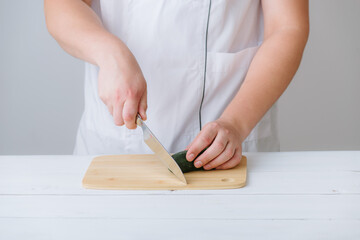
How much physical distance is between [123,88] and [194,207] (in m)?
0.27

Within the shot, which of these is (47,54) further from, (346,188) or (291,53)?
(346,188)

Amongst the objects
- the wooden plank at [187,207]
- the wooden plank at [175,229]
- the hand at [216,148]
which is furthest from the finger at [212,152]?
the wooden plank at [175,229]

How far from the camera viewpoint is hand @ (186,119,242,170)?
1.04m

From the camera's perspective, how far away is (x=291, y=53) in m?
1.27

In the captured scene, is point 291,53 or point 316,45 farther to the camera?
point 316,45

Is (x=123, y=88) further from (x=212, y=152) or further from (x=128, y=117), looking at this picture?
(x=212, y=152)

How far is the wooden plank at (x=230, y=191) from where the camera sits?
955mm

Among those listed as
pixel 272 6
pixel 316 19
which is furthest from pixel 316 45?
pixel 272 6

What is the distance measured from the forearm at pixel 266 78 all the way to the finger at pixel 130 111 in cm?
25

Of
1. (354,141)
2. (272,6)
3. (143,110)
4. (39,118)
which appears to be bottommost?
(354,141)

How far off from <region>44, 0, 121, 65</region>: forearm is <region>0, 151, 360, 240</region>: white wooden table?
0.82 ft

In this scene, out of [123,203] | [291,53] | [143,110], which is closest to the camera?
[123,203]

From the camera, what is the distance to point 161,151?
3.34 feet

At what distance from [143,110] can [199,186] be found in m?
0.18
